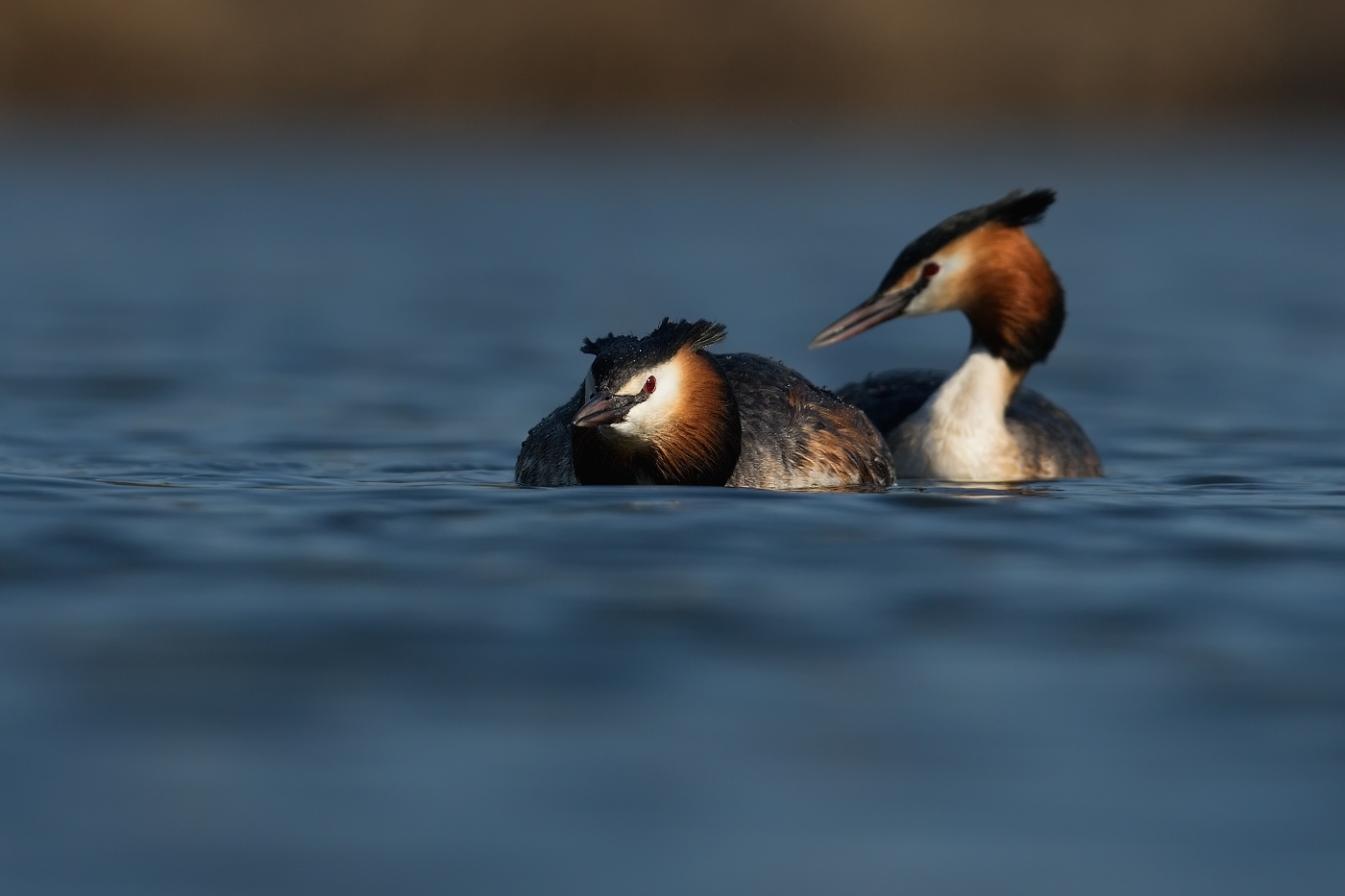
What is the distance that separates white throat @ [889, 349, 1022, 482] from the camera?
10188 millimetres

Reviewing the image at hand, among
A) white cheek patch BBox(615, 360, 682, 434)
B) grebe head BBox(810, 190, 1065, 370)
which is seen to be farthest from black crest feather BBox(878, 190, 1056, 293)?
white cheek patch BBox(615, 360, 682, 434)

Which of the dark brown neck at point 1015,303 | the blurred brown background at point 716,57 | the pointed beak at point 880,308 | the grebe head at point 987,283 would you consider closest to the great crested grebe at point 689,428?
the pointed beak at point 880,308

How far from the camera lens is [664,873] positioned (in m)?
4.00

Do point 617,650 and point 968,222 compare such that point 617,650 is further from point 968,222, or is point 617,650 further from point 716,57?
point 716,57

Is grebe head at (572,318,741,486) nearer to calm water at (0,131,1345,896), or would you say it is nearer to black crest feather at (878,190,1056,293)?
calm water at (0,131,1345,896)

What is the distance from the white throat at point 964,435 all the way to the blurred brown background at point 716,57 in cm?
2928

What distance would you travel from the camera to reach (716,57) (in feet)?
134

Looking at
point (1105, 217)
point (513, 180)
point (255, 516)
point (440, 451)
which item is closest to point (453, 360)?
point (440, 451)

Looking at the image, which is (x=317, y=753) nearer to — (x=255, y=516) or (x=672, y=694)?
(x=672, y=694)

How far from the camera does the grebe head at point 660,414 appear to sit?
779cm

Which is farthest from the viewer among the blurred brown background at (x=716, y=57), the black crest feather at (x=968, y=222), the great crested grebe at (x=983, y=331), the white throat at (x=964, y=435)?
the blurred brown background at (x=716, y=57)

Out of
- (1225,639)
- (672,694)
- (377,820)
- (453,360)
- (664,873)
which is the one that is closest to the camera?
(664,873)

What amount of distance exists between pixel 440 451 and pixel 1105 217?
1825cm

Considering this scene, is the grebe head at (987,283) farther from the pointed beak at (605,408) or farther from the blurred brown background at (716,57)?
the blurred brown background at (716,57)
